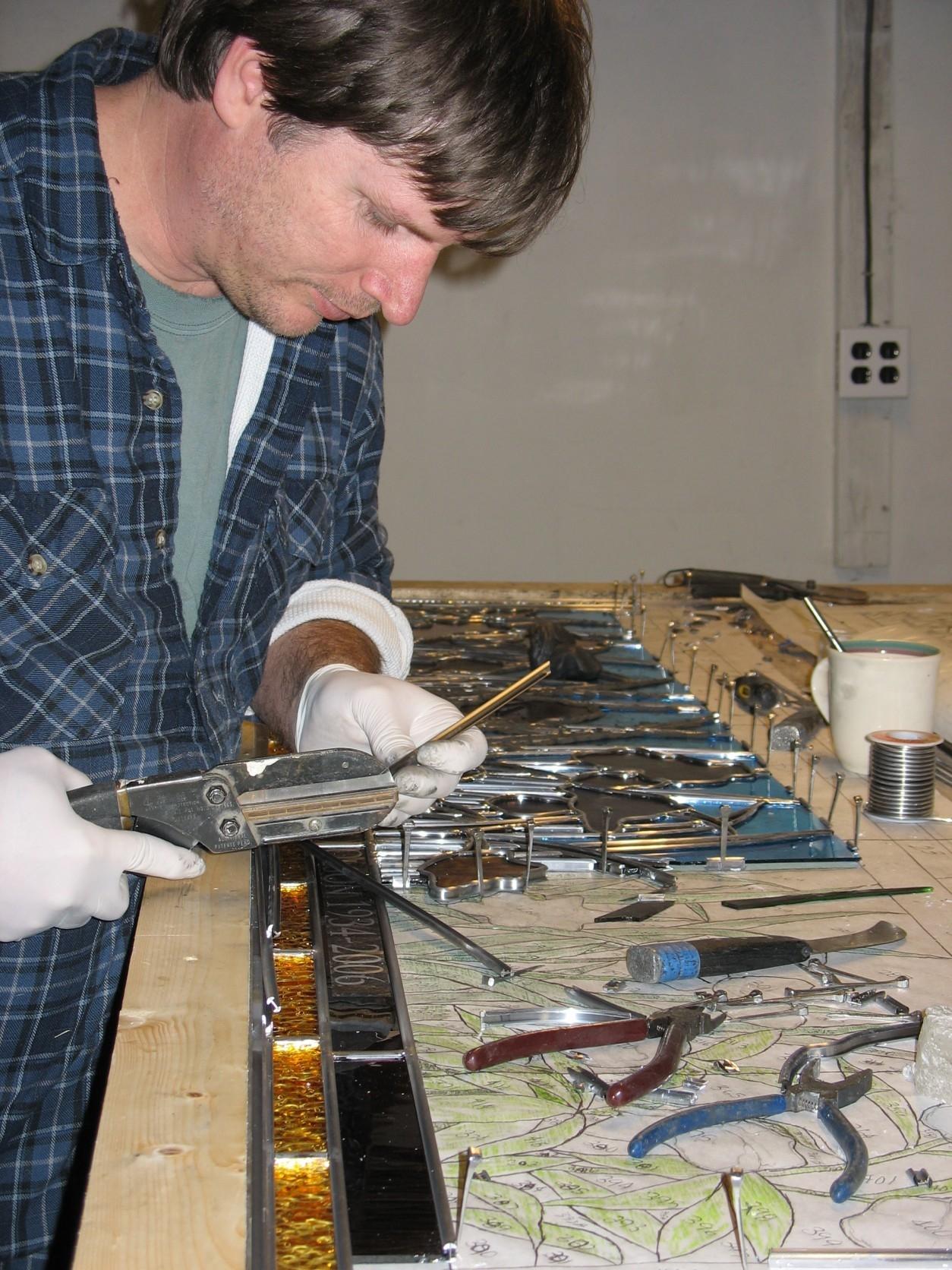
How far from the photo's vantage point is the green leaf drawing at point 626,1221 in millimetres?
684

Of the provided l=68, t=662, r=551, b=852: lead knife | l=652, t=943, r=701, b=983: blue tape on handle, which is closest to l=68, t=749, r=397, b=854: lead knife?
l=68, t=662, r=551, b=852: lead knife

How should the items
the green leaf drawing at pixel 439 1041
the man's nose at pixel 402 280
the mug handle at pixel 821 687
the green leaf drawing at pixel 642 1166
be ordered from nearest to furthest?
the green leaf drawing at pixel 642 1166, the green leaf drawing at pixel 439 1041, the man's nose at pixel 402 280, the mug handle at pixel 821 687

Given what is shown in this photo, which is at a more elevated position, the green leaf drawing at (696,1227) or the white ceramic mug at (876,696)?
the white ceramic mug at (876,696)

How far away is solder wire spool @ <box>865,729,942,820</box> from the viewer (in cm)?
138

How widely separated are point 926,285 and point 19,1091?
3.80 metres

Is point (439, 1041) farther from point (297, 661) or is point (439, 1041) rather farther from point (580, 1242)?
point (297, 661)

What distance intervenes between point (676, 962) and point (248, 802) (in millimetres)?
375

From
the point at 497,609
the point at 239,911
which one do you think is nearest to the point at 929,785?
the point at 239,911

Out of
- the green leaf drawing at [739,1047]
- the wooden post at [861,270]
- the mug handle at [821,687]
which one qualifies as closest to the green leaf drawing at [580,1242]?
the green leaf drawing at [739,1047]

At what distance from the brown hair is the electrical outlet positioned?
3.17m

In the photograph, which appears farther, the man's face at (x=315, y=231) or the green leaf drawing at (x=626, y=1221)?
the man's face at (x=315, y=231)

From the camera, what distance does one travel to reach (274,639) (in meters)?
1.56

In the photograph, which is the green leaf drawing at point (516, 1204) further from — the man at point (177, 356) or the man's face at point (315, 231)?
the man's face at point (315, 231)

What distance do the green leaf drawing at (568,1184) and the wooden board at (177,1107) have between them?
0.18m
